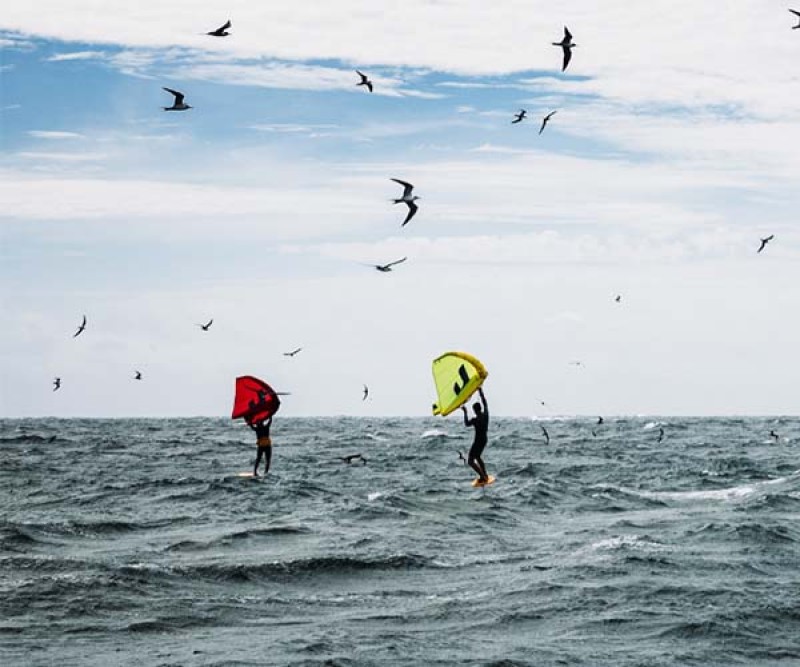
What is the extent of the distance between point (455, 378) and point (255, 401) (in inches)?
365

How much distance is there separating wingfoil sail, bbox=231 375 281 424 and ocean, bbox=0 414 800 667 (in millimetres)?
2710

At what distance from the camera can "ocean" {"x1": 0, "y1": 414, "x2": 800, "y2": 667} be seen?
16844 mm

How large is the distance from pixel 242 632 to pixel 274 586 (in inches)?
148

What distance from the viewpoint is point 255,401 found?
31.7 meters

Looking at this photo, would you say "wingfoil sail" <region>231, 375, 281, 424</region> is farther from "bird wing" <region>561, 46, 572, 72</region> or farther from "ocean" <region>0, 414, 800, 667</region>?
"bird wing" <region>561, 46, 572, 72</region>

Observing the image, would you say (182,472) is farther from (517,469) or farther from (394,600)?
(394,600)

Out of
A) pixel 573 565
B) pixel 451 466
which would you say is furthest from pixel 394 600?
pixel 451 466

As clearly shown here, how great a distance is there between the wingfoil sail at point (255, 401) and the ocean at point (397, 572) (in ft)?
8.89

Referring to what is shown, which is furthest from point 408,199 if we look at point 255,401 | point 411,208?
point 255,401

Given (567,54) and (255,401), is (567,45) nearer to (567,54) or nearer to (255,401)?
(567,54)

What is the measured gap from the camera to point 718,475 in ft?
150

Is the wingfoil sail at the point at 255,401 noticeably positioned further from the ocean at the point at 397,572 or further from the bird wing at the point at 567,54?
the bird wing at the point at 567,54

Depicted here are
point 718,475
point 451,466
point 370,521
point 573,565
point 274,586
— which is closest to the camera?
point 274,586

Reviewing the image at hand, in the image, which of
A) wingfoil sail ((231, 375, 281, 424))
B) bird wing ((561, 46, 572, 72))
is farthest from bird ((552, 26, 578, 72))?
wingfoil sail ((231, 375, 281, 424))
